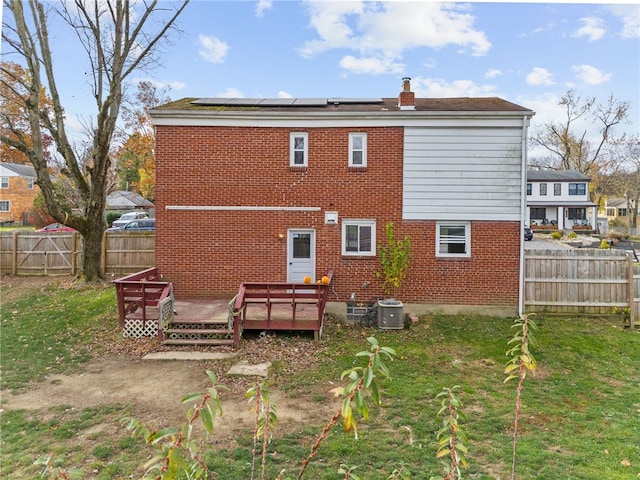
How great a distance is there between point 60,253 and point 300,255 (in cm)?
1111

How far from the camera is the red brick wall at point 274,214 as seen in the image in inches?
430

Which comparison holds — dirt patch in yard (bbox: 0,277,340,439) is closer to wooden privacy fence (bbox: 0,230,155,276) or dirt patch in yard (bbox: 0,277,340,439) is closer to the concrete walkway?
the concrete walkway

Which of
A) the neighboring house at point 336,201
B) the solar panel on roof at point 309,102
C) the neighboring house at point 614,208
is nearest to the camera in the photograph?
the neighboring house at point 336,201

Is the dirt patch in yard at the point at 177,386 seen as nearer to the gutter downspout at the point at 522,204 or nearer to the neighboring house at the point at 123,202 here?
the gutter downspout at the point at 522,204

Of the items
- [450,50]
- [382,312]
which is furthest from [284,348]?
[450,50]

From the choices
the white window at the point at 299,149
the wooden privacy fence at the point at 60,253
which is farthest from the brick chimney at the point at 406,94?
the wooden privacy fence at the point at 60,253

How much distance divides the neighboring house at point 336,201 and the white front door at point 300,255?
3 cm

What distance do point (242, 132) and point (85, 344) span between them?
6848mm

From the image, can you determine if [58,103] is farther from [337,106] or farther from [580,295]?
[580,295]

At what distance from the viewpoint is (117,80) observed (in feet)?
46.3

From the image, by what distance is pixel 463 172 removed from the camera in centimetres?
1081

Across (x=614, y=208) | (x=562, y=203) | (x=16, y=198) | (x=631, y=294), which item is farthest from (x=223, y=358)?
(x=614, y=208)

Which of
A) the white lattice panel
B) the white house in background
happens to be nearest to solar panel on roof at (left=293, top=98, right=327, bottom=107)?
the white lattice panel

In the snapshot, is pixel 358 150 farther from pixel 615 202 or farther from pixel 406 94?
pixel 615 202
